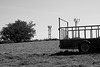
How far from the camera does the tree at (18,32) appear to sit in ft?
205

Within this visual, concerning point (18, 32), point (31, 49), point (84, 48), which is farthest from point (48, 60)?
point (18, 32)

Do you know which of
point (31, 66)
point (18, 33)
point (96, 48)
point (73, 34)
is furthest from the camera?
point (18, 33)

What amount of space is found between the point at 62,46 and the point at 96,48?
246cm

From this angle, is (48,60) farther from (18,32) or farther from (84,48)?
(18,32)

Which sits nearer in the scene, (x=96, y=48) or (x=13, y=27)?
(x=96, y=48)

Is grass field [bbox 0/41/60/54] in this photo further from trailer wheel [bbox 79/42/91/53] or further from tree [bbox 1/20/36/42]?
tree [bbox 1/20/36/42]

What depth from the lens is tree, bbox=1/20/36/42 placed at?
62.6 metres

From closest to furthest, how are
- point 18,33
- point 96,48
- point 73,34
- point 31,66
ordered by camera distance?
1. point 31,66
2. point 96,48
3. point 73,34
4. point 18,33

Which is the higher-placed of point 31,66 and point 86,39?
point 86,39

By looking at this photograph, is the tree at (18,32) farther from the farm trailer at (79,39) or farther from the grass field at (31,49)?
the farm trailer at (79,39)

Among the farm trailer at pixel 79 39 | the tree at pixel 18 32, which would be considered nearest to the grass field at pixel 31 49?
the farm trailer at pixel 79 39

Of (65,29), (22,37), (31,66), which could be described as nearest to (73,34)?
(65,29)

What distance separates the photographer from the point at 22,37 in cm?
6300

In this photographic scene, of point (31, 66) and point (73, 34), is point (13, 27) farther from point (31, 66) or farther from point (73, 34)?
point (31, 66)
